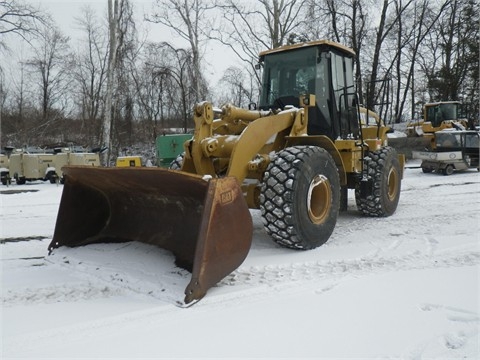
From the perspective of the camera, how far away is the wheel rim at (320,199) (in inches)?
182

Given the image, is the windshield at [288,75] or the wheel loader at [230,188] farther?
the windshield at [288,75]

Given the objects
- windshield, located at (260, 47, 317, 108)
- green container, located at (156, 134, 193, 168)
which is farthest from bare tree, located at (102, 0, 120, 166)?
windshield, located at (260, 47, 317, 108)

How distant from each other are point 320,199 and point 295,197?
0.73 metres

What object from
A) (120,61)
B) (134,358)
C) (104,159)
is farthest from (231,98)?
(134,358)

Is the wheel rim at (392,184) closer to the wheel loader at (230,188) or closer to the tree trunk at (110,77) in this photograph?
the wheel loader at (230,188)

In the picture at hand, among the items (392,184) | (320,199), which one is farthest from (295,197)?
(392,184)

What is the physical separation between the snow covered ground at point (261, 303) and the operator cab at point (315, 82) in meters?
1.71

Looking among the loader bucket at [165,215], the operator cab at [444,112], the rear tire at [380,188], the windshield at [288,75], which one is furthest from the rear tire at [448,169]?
the loader bucket at [165,215]

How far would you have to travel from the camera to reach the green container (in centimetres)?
1564

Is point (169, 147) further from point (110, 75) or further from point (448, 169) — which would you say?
point (448, 169)

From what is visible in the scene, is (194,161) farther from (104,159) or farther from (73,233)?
(104,159)

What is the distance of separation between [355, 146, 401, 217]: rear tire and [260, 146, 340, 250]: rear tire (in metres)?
1.85

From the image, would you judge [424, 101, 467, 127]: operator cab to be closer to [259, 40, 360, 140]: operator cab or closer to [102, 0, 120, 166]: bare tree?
[102, 0, 120, 166]: bare tree

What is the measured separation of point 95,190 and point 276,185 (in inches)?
81.5
